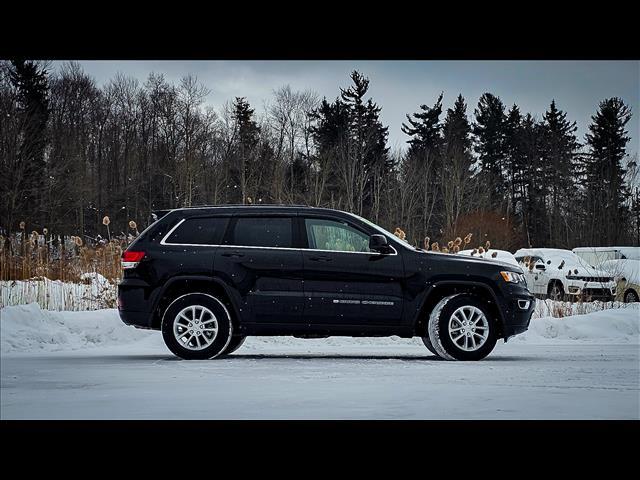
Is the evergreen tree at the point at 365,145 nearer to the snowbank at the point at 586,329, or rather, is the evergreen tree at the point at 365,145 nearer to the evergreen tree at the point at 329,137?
the evergreen tree at the point at 329,137

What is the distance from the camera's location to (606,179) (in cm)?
4053

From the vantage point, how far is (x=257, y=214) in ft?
33.5

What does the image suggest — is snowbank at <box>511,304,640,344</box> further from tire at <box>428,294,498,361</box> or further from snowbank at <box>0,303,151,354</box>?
snowbank at <box>0,303,151,354</box>

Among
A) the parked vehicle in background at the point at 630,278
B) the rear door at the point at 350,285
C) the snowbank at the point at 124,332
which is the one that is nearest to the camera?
the rear door at the point at 350,285

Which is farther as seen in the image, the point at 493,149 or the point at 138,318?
the point at 493,149

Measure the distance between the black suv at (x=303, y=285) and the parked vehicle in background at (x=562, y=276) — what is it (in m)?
8.85

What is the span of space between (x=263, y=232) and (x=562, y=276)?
15245mm

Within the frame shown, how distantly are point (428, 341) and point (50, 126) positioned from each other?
34.1m

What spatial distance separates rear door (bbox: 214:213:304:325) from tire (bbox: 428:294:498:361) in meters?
1.69

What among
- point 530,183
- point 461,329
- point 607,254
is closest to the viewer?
point 461,329

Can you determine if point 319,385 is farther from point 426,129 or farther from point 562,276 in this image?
point 426,129

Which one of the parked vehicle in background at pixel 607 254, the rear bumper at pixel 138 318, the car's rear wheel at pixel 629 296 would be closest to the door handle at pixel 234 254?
the rear bumper at pixel 138 318

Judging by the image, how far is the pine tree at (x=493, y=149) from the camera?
47.8 m

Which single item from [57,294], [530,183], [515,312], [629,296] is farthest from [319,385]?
[530,183]
